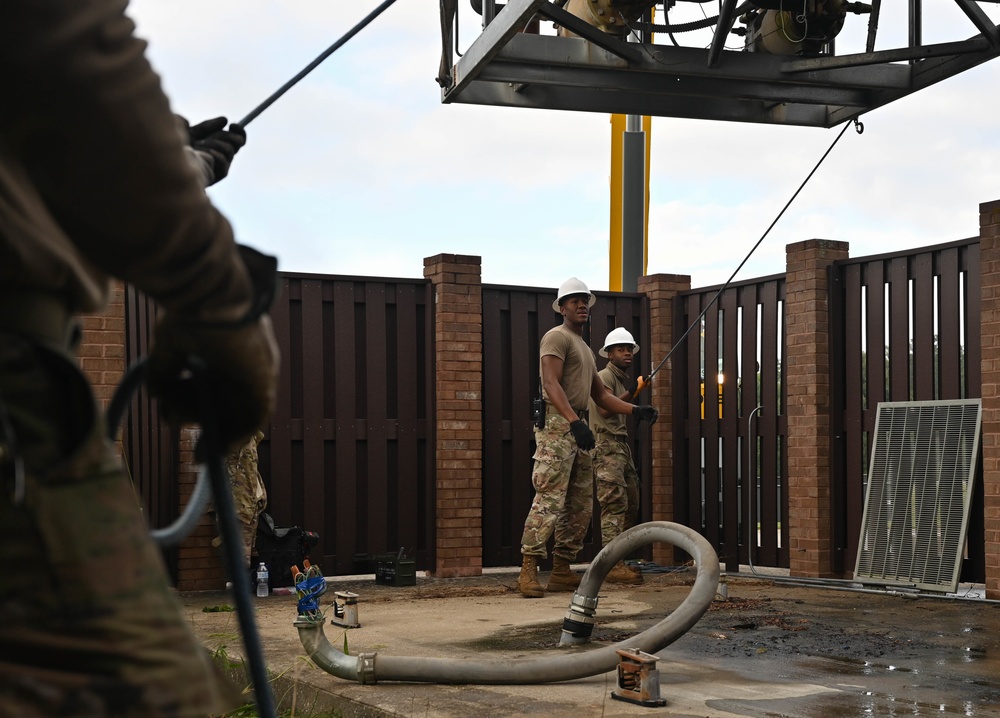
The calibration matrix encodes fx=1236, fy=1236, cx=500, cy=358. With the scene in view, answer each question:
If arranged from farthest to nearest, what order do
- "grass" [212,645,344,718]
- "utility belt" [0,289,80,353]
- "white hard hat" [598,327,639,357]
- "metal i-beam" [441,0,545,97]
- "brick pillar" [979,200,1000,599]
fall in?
"white hard hat" [598,327,639,357] → "brick pillar" [979,200,1000,599] → "metal i-beam" [441,0,545,97] → "grass" [212,645,344,718] → "utility belt" [0,289,80,353]

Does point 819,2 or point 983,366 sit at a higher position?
point 819,2

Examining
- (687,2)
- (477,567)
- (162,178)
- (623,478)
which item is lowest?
(477,567)

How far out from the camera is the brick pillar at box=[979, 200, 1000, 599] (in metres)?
9.29

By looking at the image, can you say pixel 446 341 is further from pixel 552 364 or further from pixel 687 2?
pixel 687 2

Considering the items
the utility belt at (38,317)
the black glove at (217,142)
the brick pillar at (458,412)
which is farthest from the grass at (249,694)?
the brick pillar at (458,412)

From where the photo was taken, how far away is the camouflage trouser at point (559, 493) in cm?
984

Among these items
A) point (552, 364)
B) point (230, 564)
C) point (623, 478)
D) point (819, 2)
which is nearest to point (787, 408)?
point (623, 478)

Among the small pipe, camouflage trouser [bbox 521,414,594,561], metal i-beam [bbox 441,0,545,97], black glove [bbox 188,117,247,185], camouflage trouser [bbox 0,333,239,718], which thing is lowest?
the small pipe

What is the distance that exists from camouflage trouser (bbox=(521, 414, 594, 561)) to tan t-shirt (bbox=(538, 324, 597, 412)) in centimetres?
22

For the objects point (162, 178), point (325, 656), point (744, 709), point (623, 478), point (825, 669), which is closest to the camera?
point (162, 178)

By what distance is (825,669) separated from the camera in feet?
20.7

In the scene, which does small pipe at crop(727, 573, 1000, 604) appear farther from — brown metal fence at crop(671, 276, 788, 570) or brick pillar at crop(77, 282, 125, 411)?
brick pillar at crop(77, 282, 125, 411)

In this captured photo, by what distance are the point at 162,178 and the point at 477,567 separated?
408 inches

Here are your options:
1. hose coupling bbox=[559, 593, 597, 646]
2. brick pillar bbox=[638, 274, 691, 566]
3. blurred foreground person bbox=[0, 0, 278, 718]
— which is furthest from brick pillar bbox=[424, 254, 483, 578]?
blurred foreground person bbox=[0, 0, 278, 718]
